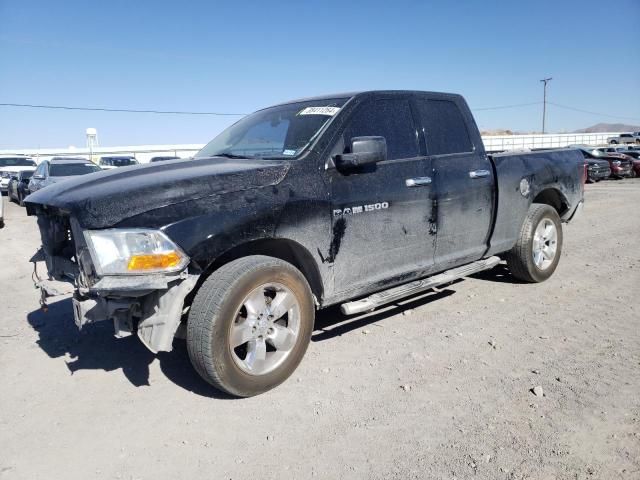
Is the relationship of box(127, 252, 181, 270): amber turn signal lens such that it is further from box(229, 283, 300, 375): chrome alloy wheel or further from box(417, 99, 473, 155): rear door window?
box(417, 99, 473, 155): rear door window

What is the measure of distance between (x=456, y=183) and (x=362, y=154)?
133 cm

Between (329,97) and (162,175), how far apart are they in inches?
63.8

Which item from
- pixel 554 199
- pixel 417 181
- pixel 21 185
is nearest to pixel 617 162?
pixel 554 199

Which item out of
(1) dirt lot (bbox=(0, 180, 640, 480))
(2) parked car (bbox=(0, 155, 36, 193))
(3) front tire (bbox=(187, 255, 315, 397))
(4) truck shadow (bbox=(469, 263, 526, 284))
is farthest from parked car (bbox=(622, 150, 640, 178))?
(2) parked car (bbox=(0, 155, 36, 193))

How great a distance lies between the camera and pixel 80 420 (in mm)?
3018

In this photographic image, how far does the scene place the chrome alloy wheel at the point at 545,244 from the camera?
18.0ft

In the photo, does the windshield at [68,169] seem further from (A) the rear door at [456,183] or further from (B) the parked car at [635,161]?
(B) the parked car at [635,161]

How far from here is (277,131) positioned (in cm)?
409

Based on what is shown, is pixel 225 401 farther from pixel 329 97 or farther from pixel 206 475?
pixel 329 97

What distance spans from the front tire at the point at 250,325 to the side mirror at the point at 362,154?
0.85 metres

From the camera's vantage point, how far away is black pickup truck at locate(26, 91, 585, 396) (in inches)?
111

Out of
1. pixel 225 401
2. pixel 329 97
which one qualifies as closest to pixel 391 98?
pixel 329 97

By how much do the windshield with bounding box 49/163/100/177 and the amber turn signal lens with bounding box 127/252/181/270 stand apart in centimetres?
1318

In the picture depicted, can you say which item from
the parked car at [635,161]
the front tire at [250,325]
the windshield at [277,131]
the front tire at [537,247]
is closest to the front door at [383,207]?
the windshield at [277,131]
